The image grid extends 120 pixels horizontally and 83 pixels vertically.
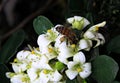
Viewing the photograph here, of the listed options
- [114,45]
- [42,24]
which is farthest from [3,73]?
[114,45]

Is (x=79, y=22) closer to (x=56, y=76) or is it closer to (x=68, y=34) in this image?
(x=68, y=34)

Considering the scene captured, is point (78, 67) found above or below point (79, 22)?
below

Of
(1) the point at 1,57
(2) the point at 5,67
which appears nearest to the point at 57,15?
(1) the point at 1,57

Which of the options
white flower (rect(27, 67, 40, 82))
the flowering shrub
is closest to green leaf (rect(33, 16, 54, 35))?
the flowering shrub

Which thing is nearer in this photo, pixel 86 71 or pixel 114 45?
pixel 86 71

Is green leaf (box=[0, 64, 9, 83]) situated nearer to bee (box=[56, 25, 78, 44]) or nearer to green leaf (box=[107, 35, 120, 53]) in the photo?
bee (box=[56, 25, 78, 44])
